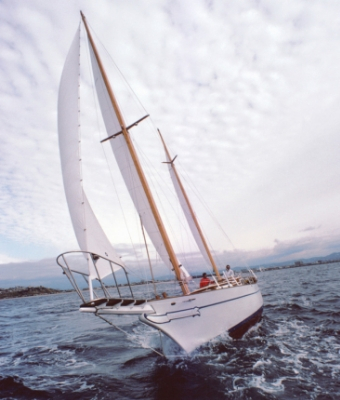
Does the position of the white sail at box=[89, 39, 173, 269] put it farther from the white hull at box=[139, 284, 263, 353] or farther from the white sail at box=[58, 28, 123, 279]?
the white hull at box=[139, 284, 263, 353]

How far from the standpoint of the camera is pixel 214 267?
15.9m

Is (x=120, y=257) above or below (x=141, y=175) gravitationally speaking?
below

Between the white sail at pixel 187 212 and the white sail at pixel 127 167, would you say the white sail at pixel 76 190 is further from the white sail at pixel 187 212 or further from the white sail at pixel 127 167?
the white sail at pixel 187 212

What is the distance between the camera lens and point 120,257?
7.64m

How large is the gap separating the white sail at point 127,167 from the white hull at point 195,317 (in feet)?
8.71

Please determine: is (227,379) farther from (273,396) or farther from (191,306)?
(191,306)

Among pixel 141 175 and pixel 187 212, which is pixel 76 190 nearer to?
pixel 141 175

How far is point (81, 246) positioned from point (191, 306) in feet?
14.0

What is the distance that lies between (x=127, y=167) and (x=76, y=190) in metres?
4.03

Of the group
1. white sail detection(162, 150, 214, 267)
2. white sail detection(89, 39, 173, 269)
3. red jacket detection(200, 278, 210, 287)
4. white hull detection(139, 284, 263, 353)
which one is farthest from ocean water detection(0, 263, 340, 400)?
white sail detection(162, 150, 214, 267)

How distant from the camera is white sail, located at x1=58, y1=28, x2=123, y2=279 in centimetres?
718

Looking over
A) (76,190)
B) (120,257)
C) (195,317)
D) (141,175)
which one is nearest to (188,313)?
(195,317)

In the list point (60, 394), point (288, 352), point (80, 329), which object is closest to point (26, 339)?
point (80, 329)

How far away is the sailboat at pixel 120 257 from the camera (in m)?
7.08
